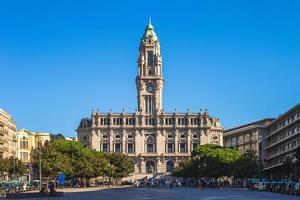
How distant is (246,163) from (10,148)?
196ft

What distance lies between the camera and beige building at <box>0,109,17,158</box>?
576 feet

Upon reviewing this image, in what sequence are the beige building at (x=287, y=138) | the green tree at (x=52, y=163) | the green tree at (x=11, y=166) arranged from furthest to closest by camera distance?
the beige building at (x=287, y=138) → the green tree at (x=52, y=163) → the green tree at (x=11, y=166)

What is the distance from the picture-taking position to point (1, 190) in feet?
333

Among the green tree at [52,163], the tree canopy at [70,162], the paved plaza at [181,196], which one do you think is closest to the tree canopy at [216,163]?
the tree canopy at [70,162]

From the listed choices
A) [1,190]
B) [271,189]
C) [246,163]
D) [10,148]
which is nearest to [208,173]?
[246,163]

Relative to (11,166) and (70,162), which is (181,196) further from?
(70,162)

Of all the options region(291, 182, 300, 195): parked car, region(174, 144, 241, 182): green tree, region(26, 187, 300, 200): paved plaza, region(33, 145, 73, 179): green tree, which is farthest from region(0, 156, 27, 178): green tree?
region(291, 182, 300, 195): parked car

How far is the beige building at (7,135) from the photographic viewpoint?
6914 inches

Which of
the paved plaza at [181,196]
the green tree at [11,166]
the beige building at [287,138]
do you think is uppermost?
the beige building at [287,138]

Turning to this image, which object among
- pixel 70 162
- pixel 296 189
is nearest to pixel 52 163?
pixel 70 162

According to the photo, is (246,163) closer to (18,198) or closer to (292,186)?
(292,186)

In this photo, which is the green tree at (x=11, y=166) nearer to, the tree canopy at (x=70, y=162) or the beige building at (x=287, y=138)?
the tree canopy at (x=70, y=162)

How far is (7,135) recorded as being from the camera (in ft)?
604

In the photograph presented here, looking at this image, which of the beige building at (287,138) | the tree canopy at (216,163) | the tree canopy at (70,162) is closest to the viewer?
the tree canopy at (70,162)
